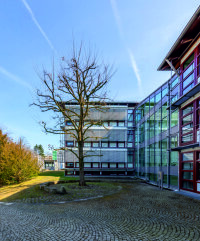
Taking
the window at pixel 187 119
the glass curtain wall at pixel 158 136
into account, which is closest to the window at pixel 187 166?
the glass curtain wall at pixel 158 136

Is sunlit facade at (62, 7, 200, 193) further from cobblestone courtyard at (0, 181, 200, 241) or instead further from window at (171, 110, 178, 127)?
cobblestone courtyard at (0, 181, 200, 241)

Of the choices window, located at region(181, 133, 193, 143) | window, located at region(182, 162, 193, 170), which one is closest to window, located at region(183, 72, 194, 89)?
window, located at region(181, 133, 193, 143)

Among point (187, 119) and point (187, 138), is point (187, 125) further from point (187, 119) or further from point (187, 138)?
point (187, 138)

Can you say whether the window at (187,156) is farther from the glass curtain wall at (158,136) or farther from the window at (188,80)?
the window at (188,80)

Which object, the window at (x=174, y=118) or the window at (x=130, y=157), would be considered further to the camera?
the window at (x=130, y=157)

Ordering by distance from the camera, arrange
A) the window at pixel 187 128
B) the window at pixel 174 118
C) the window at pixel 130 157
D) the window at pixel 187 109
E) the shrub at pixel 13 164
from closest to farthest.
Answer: the window at pixel 187 128 < the window at pixel 187 109 < the window at pixel 174 118 < the shrub at pixel 13 164 < the window at pixel 130 157

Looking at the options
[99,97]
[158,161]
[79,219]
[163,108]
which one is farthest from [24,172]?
[163,108]

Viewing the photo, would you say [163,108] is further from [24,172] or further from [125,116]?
[24,172]

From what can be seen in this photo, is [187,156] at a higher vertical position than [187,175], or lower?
higher

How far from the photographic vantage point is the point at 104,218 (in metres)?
6.15

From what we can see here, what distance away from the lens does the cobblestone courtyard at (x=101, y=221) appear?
479cm

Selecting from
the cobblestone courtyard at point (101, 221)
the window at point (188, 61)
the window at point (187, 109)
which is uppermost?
the window at point (188, 61)

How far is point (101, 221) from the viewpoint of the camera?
5.85 meters

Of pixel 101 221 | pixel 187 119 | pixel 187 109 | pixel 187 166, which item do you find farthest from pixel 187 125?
pixel 101 221
